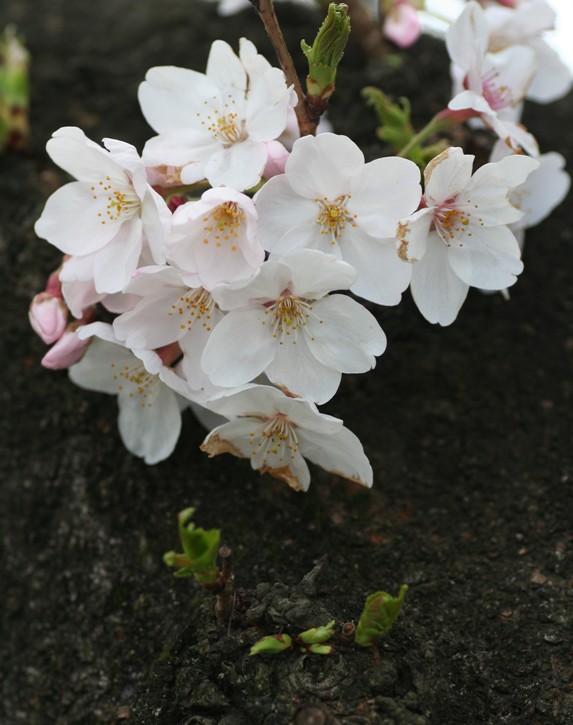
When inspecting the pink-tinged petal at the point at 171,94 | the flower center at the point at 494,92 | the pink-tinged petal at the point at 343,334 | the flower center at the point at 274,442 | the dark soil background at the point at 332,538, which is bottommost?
the dark soil background at the point at 332,538

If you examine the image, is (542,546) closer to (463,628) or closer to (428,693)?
(463,628)

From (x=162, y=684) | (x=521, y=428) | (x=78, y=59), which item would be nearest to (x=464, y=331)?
(x=521, y=428)

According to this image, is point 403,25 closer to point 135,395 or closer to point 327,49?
point 327,49

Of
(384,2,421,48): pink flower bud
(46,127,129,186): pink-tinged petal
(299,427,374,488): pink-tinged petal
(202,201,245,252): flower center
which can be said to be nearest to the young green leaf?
(299,427,374,488): pink-tinged petal

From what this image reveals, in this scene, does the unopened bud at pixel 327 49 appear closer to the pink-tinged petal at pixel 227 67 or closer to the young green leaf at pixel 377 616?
the pink-tinged petal at pixel 227 67

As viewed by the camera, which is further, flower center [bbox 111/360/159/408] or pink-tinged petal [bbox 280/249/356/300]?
flower center [bbox 111/360/159/408]

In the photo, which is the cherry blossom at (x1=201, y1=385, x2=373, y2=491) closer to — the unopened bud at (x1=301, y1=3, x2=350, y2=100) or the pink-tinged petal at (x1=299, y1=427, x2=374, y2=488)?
the pink-tinged petal at (x1=299, y1=427, x2=374, y2=488)

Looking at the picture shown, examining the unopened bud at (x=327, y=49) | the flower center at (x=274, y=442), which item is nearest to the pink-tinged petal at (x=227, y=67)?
the unopened bud at (x=327, y=49)
